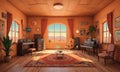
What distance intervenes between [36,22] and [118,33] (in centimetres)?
765

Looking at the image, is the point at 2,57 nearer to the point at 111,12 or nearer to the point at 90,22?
the point at 111,12

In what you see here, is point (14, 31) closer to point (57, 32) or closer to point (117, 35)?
point (57, 32)

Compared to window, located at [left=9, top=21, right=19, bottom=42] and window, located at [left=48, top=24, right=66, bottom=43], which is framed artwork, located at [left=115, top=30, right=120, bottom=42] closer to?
window, located at [left=9, top=21, right=19, bottom=42]

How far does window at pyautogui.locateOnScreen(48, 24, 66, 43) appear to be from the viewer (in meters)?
12.9

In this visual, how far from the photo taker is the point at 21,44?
893 centimetres

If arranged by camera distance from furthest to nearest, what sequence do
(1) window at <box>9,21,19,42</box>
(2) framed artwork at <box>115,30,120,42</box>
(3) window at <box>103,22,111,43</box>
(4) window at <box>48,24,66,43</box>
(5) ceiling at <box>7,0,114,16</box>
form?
1. (4) window at <box>48,24,66,43</box>
2. (1) window at <box>9,21,19,42</box>
3. (3) window at <box>103,22,111,43</box>
4. (5) ceiling at <box>7,0,114,16</box>
5. (2) framed artwork at <box>115,30,120,42</box>

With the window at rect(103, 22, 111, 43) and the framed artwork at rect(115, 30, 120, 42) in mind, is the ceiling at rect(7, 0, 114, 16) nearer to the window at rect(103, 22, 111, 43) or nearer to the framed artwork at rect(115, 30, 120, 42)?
the window at rect(103, 22, 111, 43)

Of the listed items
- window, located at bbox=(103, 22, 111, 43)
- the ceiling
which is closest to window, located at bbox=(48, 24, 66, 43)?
the ceiling

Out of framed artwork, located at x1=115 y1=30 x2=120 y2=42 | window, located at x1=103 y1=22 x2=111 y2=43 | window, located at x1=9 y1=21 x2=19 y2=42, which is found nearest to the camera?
framed artwork, located at x1=115 y1=30 x2=120 y2=42

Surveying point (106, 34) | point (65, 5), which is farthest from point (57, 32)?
point (106, 34)

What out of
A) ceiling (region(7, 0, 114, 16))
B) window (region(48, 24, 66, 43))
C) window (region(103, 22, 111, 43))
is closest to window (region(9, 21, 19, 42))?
ceiling (region(7, 0, 114, 16))

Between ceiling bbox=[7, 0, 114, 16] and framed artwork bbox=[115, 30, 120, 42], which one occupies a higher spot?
ceiling bbox=[7, 0, 114, 16]

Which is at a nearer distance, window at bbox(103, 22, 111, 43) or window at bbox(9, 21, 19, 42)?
window at bbox(103, 22, 111, 43)

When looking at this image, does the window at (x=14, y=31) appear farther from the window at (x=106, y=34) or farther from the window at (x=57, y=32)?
the window at (x=106, y=34)
